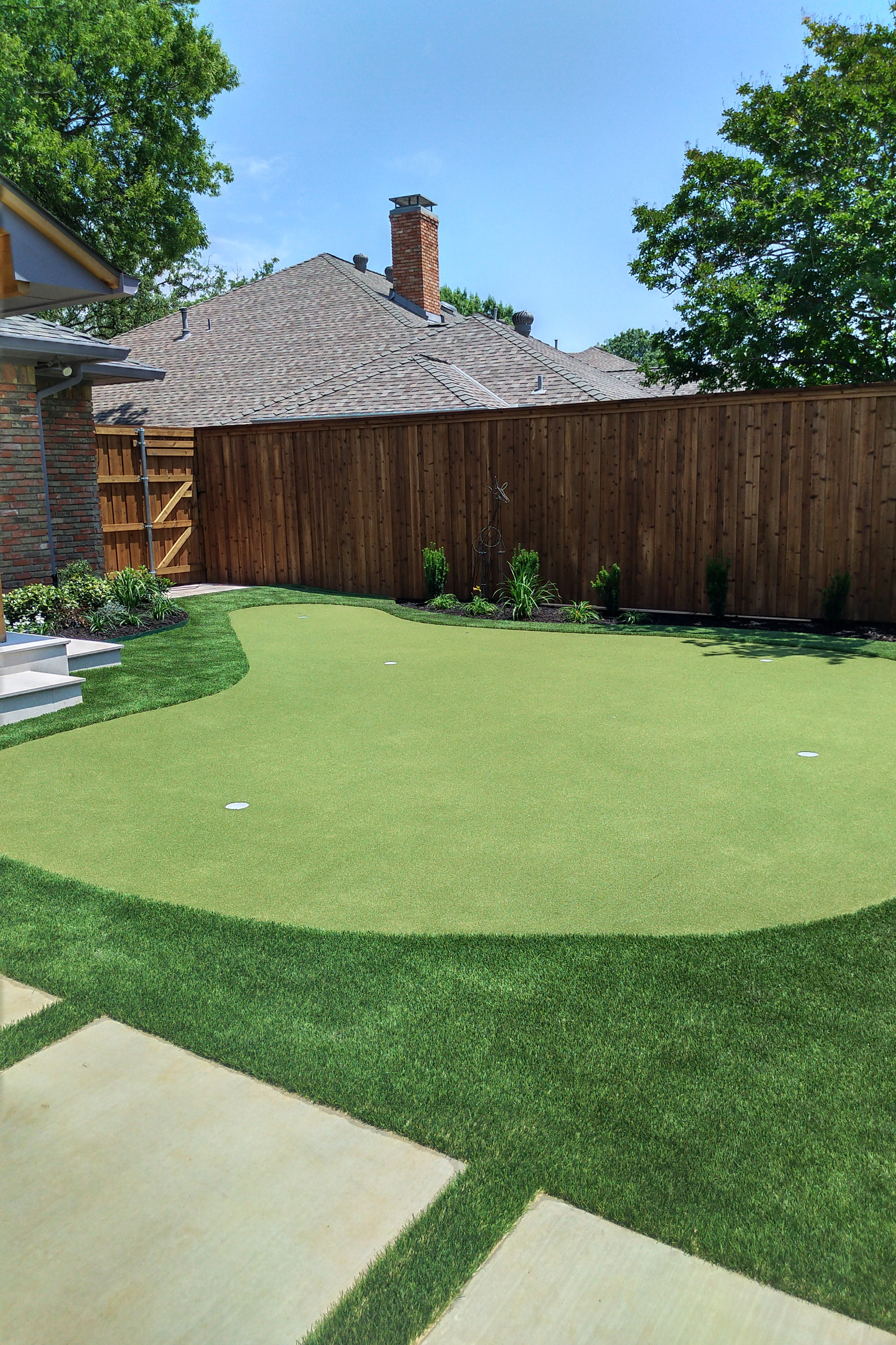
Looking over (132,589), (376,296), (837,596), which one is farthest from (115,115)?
(837,596)

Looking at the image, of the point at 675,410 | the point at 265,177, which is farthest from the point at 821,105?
the point at 265,177

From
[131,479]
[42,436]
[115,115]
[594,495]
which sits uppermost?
[115,115]

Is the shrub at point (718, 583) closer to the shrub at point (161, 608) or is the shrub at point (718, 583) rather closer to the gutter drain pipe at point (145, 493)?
the shrub at point (161, 608)

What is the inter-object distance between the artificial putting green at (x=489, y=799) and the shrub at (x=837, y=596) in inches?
71.2

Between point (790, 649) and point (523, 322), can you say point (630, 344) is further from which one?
point (790, 649)

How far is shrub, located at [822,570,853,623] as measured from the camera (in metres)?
9.18

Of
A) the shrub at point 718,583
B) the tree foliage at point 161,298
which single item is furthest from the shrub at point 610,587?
the tree foliage at point 161,298

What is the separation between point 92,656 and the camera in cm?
747

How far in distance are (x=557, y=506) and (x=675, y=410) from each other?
1.70 m

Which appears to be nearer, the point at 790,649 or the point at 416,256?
the point at 790,649

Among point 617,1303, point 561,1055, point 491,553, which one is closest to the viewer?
point 617,1303

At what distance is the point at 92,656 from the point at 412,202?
14938mm

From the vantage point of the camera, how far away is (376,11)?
1309 cm

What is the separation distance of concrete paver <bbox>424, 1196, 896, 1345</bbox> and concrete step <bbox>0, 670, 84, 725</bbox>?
203 inches
